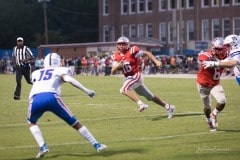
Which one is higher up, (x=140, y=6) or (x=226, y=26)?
(x=140, y=6)

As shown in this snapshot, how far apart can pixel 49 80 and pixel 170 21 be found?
6629cm

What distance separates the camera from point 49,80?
10.2 metres

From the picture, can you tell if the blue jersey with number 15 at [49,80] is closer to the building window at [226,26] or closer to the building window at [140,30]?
the building window at [226,26]

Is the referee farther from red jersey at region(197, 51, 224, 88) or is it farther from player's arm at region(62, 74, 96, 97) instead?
player's arm at region(62, 74, 96, 97)

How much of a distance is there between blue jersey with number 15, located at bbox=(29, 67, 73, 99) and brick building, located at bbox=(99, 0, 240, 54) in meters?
55.1

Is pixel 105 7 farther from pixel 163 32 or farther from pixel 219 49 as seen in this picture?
pixel 219 49

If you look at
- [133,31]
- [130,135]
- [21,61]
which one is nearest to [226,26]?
[133,31]

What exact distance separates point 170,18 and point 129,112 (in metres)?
59.2

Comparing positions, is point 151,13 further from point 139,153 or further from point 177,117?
point 139,153

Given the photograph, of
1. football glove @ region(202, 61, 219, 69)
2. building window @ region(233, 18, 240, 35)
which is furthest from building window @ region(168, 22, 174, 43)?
football glove @ region(202, 61, 219, 69)

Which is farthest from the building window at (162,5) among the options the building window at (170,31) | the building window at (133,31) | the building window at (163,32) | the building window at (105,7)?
the building window at (105,7)

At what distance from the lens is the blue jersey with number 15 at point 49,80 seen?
1011 centimetres

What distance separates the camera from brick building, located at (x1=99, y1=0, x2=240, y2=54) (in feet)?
233

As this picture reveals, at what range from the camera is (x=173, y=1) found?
7569 cm
